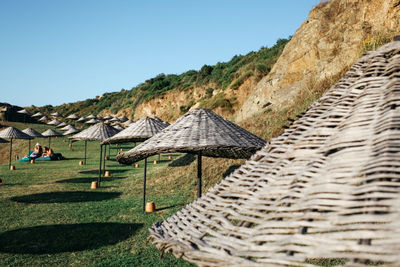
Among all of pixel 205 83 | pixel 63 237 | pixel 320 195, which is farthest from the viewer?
pixel 205 83

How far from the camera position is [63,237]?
6.43 m

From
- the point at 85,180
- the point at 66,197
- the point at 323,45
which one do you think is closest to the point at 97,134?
the point at 85,180

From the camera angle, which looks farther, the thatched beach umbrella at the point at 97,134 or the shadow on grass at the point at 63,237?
the thatched beach umbrella at the point at 97,134

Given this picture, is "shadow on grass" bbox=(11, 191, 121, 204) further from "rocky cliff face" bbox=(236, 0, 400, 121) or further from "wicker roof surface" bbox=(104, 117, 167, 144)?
"rocky cliff face" bbox=(236, 0, 400, 121)

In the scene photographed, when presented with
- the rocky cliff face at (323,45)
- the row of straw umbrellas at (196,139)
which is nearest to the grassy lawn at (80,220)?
the row of straw umbrellas at (196,139)

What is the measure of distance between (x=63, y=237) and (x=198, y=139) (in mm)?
3808

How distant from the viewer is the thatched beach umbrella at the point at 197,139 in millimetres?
5070

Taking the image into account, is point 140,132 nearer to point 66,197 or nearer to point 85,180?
point 66,197

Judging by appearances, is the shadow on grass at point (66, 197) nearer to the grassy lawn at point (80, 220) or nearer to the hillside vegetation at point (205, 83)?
the grassy lawn at point (80, 220)

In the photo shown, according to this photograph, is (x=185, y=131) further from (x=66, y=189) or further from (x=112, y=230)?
(x=66, y=189)

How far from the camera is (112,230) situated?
6875mm

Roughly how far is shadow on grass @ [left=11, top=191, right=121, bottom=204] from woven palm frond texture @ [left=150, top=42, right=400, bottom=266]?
30.8ft

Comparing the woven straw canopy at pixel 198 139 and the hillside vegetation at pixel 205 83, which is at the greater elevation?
the hillside vegetation at pixel 205 83

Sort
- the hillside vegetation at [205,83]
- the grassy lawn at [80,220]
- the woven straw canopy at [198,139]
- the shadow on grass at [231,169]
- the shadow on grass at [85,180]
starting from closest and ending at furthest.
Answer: the woven straw canopy at [198,139], the grassy lawn at [80,220], the shadow on grass at [231,169], the shadow on grass at [85,180], the hillside vegetation at [205,83]
